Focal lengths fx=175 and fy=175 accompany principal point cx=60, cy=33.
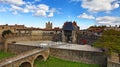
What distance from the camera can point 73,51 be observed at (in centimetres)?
4750

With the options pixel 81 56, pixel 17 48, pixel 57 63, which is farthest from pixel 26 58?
pixel 17 48

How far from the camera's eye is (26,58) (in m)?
41.1

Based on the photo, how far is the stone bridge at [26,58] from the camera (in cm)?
3609

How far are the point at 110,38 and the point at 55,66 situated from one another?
1635 cm

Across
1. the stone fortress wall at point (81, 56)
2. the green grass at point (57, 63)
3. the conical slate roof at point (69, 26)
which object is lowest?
the green grass at point (57, 63)

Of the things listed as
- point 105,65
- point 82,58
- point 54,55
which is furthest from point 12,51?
point 105,65

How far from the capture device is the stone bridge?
36.1 meters

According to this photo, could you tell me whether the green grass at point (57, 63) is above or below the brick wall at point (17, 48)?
below

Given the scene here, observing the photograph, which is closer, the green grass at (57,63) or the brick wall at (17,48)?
the green grass at (57,63)

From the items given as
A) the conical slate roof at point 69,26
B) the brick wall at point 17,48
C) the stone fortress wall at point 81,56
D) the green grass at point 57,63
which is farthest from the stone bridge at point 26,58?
the conical slate roof at point 69,26

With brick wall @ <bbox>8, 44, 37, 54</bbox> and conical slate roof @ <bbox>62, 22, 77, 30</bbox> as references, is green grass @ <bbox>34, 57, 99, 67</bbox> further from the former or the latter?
conical slate roof @ <bbox>62, 22, 77, 30</bbox>

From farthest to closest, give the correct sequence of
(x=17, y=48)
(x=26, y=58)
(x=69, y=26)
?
(x=69, y=26)
(x=17, y=48)
(x=26, y=58)

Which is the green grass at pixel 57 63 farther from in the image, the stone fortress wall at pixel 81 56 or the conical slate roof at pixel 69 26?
the conical slate roof at pixel 69 26

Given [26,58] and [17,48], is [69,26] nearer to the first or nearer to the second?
[17,48]
